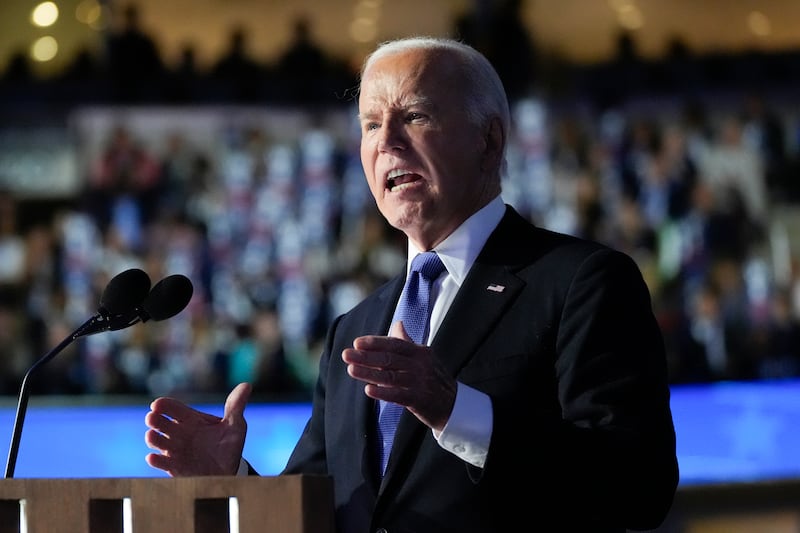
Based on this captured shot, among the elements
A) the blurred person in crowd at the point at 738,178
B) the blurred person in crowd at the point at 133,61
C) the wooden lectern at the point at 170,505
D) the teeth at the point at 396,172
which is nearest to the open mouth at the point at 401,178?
the teeth at the point at 396,172

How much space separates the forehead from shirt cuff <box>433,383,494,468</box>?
48cm

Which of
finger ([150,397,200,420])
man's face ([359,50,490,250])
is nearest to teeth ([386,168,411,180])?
man's face ([359,50,490,250])

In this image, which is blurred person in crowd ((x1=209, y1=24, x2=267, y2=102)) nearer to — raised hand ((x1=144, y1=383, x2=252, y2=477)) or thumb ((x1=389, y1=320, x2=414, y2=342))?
raised hand ((x1=144, y1=383, x2=252, y2=477))

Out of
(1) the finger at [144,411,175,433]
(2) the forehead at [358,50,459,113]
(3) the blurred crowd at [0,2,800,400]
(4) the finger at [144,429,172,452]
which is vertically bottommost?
(3) the blurred crowd at [0,2,800,400]

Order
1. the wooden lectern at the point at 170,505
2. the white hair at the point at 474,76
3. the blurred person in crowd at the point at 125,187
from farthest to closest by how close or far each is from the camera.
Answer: the blurred person in crowd at the point at 125,187 → the white hair at the point at 474,76 → the wooden lectern at the point at 170,505

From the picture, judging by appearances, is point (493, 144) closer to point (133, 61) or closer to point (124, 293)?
point (124, 293)

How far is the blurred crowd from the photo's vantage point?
806 centimetres

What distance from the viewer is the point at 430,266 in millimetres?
1591

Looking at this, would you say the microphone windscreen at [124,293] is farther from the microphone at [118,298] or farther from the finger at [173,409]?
the finger at [173,409]

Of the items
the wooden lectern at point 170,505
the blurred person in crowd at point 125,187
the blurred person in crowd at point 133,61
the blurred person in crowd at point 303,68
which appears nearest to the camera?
the wooden lectern at point 170,505

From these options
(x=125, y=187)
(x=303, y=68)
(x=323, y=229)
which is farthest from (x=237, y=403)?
(x=303, y=68)

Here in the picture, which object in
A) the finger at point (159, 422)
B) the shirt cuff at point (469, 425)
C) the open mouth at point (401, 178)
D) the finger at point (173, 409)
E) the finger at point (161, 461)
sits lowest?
the finger at point (161, 461)

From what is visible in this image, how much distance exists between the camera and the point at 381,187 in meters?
1.59

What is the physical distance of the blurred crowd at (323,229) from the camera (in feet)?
26.5
